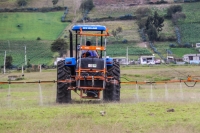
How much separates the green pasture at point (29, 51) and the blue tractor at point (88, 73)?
148 ft

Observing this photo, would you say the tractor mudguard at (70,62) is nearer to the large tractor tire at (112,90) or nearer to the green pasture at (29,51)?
the large tractor tire at (112,90)

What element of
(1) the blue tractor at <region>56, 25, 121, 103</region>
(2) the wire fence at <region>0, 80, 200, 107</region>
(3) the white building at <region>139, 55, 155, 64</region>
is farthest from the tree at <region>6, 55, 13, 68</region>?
(1) the blue tractor at <region>56, 25, 121, 103</region>

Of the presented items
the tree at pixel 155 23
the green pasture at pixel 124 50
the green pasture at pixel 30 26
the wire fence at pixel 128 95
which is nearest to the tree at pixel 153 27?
the tree at pixel 155 23

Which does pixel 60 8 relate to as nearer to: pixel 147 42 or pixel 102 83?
pixel 147 42

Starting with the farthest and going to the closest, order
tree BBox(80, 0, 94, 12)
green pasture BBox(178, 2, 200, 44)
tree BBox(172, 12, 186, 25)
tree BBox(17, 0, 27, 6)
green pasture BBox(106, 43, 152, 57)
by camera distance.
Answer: tree BBox(17, 0, 27, 6)
tree BBox(80, 0, 94, 12)
tree BBox(172, 12, 186, 25)
green pasture BBox(178, 2, 200, 44)
green pasture BBox(106, 43, 152, 57)

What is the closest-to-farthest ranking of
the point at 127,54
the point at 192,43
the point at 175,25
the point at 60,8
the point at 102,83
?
the point at 102,83 < the point at 127,54 < the point at 192,43 < the point at 175,25 < the point at 60,8

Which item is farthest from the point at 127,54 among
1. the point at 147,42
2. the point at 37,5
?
the point at 37,5

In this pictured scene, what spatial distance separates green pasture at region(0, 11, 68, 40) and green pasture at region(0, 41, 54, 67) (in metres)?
3.16

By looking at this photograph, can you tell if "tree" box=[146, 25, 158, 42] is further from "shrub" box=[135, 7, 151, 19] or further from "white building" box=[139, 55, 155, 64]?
"shrub" box=[135, 7, 151, 19]

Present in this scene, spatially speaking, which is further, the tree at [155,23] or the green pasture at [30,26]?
the green pasture at [30,26]

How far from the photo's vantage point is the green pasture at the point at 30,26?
8962 centimetres

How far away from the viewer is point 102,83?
70.3 ft

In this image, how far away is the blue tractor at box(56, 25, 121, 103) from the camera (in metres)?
21.3

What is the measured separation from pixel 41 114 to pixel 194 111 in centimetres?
459
